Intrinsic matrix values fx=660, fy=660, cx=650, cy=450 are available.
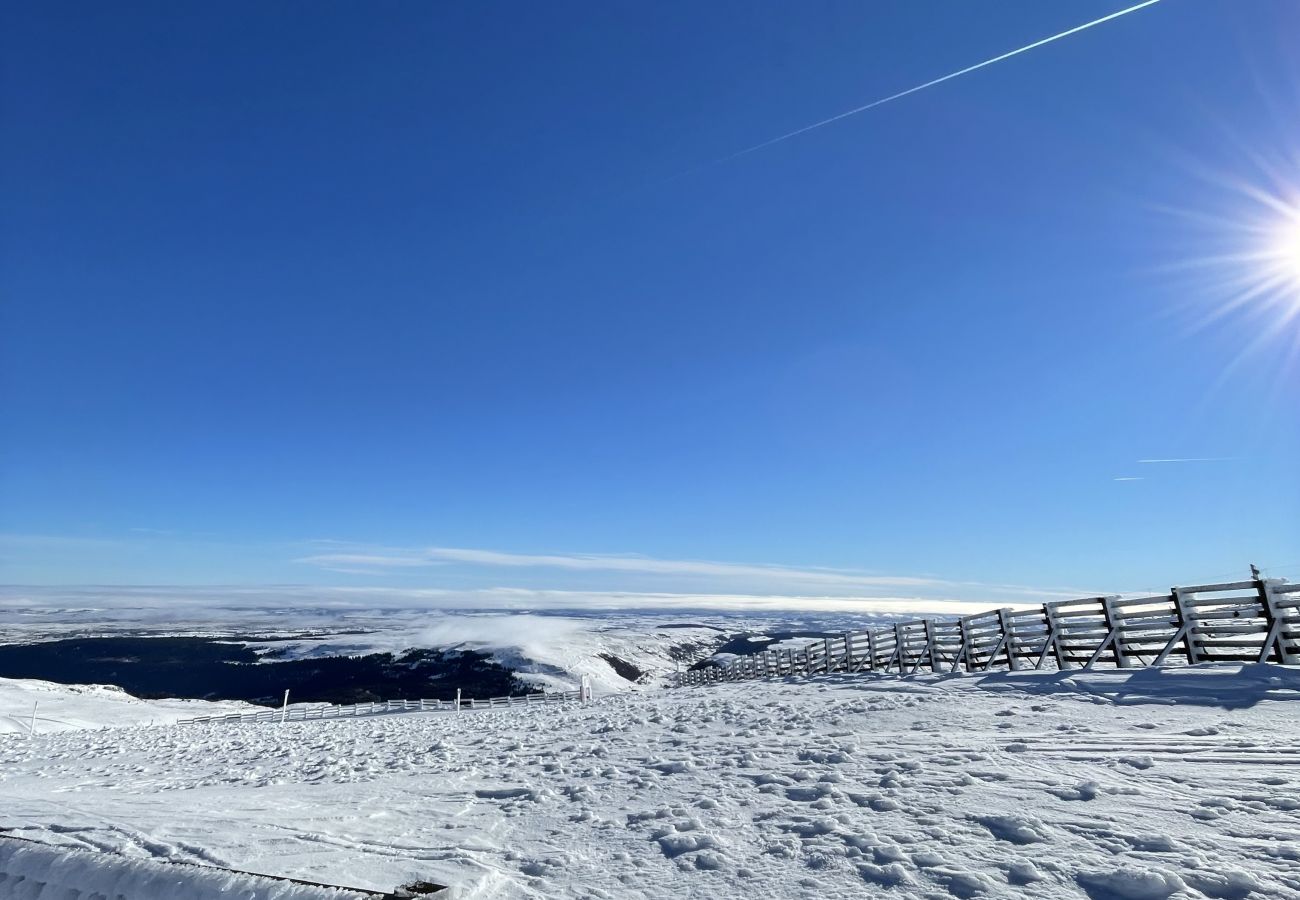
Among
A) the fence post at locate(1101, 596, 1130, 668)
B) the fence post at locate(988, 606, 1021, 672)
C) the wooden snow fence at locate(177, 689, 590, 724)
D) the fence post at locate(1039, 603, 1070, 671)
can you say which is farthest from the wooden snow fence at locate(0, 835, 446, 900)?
the wooden snow fence at locate(177, 689, 590, 724)

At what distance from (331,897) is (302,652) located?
6940 inches

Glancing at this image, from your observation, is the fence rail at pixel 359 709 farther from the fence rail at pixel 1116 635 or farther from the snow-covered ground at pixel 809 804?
the snow-covered ground at pixel 809 804

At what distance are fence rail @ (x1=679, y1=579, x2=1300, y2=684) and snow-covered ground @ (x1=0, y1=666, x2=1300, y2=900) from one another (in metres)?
1.22

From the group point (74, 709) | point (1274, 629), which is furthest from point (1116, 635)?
point (74, 709)

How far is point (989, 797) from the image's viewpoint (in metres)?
6.11

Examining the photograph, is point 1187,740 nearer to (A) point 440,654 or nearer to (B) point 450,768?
(B) point 450,768

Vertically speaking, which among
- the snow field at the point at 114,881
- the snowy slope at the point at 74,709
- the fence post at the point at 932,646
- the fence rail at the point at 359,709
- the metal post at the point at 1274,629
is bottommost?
the snowy slope at the point at 74,709

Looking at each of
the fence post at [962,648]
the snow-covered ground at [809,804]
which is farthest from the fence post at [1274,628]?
the fence post at [962,648]

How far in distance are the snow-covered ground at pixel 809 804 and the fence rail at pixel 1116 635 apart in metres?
1.22

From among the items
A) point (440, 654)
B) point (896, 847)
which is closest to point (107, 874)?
point (896, 847)

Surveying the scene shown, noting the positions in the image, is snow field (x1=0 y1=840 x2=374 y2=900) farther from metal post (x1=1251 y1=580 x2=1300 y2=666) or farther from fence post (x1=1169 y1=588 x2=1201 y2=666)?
fence post (x1=1169 y1=588 x2=1201 y2=666)

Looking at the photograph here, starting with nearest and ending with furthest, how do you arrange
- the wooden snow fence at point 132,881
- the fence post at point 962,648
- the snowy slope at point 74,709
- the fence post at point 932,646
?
1. the wooden snow fence at point 132,881
2. the fence post at point 962,648
3. the fence post at point 932,646
4. the snowy slope at point 74,709

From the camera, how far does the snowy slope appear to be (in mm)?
35594

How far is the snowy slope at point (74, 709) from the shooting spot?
117 feet
